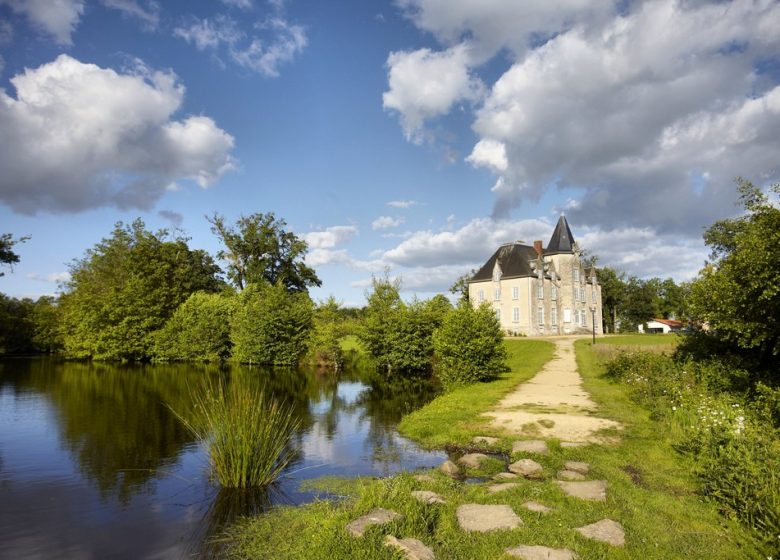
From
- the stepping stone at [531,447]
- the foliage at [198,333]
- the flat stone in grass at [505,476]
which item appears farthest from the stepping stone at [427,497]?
the foliage at [198,333]

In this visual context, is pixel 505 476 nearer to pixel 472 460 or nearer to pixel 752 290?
pixel 472 460

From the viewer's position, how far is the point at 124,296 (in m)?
39.7

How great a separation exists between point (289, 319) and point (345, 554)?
32.0 metres

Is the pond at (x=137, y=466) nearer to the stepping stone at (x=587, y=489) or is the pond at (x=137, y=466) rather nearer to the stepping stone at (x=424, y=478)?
the stepping stone at (x=424, y=478)

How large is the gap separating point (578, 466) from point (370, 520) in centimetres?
437

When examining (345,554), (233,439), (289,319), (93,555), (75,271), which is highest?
(75,271)

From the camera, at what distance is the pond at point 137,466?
6.83 meters

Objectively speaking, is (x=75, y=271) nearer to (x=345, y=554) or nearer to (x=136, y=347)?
(x=136, y=347)

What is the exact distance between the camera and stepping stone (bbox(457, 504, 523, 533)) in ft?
19.0

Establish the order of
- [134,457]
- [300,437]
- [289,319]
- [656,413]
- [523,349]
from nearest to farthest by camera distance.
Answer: [134,457], [656,413], [300,437], [523,349], [289,319]

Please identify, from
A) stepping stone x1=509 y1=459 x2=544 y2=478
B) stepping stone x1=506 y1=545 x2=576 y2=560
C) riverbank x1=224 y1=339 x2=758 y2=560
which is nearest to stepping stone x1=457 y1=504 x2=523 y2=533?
riverbank x1=224 y1=339 x2=758 y2=560

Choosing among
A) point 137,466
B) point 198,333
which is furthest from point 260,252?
point 137,466

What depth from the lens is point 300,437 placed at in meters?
12.9

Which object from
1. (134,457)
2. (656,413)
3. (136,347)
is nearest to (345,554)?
(134,457)
